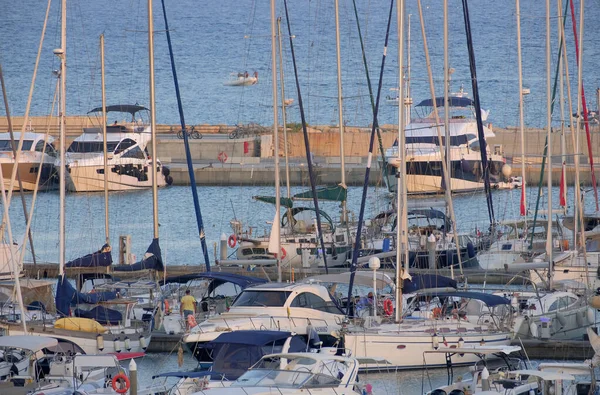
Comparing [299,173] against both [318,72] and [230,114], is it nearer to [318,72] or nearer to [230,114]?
[230,114]

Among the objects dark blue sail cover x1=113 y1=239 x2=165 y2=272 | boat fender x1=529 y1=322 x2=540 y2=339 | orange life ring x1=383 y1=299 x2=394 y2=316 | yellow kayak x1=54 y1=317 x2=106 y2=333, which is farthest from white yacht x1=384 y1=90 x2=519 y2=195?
yellow kayak x1=54 y1=317 x2=106 y2=333

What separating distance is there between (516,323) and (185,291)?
Result: 286 inches

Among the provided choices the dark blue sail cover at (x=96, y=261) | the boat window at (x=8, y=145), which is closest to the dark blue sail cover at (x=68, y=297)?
the dark blue sail cover at (x=96, y=261)

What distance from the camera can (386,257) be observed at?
119 ft

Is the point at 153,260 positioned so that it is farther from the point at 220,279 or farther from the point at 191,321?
the point at 191,321

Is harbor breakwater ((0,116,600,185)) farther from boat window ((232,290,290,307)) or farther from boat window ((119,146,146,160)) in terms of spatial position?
boat window ((232,290,290,307))

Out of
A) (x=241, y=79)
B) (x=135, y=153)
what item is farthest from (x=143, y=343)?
(x=241, y=79)

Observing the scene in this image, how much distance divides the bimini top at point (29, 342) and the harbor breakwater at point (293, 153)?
32.1 m

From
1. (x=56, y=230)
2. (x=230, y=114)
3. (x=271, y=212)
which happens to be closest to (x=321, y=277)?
(x=56, y=230)

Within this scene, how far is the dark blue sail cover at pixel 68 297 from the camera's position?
2898cm

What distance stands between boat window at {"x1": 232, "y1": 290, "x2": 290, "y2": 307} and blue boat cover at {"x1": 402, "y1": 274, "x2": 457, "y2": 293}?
2820 millimetres

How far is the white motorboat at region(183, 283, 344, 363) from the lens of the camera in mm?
26234

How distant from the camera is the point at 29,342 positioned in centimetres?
2461

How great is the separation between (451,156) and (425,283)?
25190 mm
